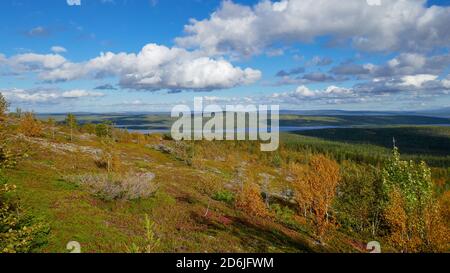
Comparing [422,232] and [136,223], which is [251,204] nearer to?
[136,223]

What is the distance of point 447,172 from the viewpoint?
181 m

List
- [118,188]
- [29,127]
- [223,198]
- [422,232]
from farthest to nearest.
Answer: [29,127] < [223,198] < [118,188] < [422,232]

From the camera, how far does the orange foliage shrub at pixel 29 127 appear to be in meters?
87.7

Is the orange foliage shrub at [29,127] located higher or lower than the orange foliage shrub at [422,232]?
higher

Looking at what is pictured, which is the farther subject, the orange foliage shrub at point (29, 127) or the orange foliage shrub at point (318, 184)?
the orange foliage shrub at point (29, 127)

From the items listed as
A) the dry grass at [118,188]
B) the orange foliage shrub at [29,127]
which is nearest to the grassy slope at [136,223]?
the dry grass at [118,188]

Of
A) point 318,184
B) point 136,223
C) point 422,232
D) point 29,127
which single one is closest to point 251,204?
point 318,184

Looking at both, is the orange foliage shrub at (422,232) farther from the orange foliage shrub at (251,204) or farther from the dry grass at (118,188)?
the dry grass at (118,188)

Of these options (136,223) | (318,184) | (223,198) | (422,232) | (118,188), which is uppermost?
(318,184)

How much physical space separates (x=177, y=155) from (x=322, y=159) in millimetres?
99732

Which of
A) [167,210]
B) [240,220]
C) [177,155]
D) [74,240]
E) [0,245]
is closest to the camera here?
[0,245]

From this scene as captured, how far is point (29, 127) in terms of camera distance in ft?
294
